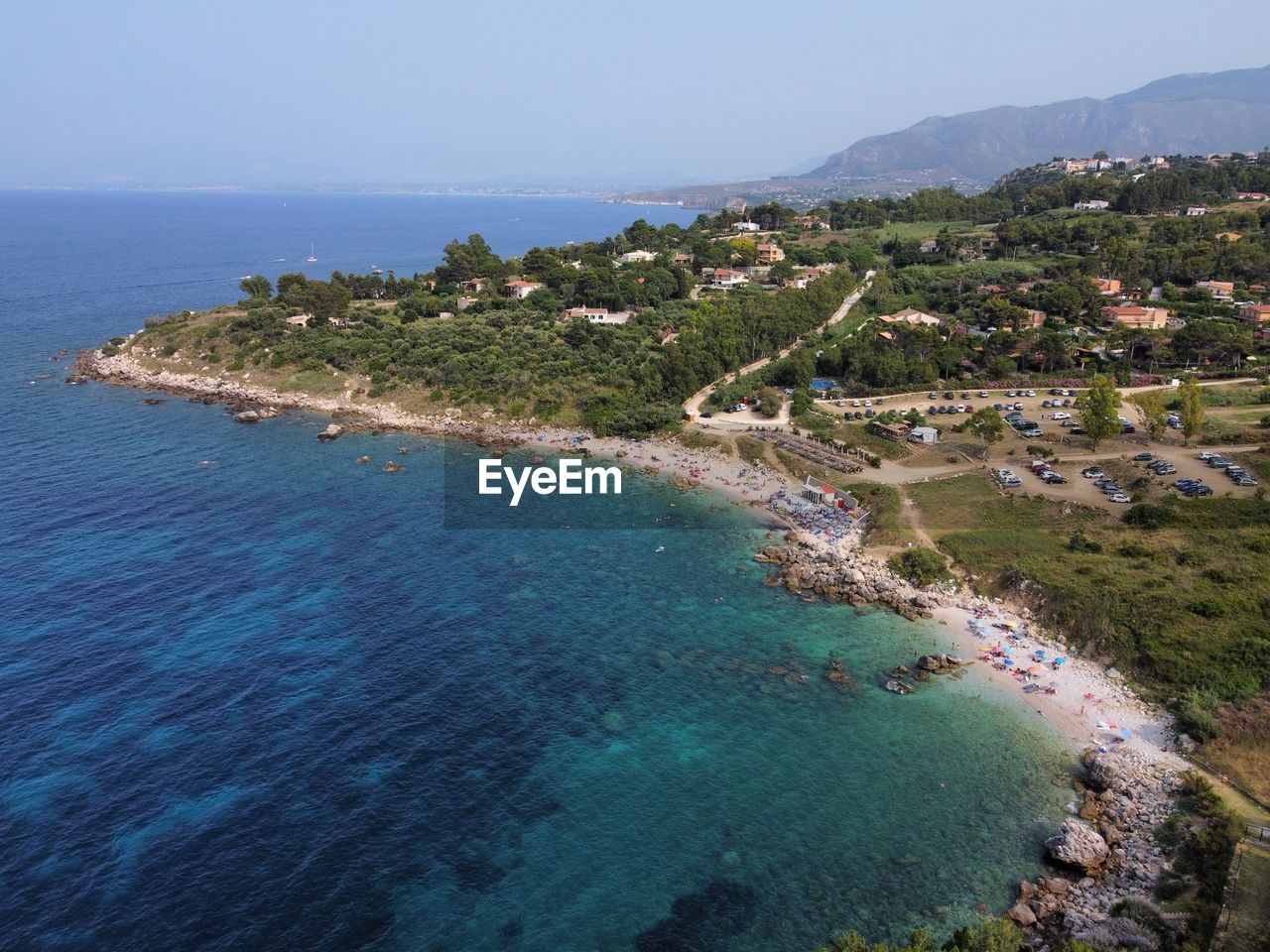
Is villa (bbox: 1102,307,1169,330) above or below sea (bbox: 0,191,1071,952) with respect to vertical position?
above

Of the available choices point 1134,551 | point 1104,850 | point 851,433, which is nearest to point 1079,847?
point 1104,850

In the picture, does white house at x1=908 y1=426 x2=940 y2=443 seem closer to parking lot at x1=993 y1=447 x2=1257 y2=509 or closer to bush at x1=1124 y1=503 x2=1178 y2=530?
parking lot at x1=993 y1=447 x2=1257 y2=509

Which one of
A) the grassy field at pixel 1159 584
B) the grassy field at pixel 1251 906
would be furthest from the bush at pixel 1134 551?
the grassy field at pixel 1251 906

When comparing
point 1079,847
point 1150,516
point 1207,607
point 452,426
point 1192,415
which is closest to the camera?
point 1079,847

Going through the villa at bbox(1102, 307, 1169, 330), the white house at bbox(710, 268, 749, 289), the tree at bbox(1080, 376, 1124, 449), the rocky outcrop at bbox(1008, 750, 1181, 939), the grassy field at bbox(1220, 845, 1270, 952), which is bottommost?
the rocky outcrop at bbox(1008, 750, 1181, 939)

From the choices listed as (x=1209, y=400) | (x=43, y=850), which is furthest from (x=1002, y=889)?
(x=1209, y=400)

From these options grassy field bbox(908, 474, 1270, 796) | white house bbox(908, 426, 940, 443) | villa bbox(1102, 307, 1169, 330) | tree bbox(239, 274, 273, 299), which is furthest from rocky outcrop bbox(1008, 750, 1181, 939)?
tree bbox(239, 274, 273, 299)

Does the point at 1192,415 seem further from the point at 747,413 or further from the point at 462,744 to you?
the point at 462,744

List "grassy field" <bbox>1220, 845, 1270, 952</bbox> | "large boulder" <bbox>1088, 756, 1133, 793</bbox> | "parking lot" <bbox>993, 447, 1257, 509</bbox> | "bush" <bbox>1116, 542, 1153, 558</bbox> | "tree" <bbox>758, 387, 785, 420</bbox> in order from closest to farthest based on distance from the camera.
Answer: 1. "grassy field" <bbox>1220, 845, 1270, 952</bbox>
2. "large boulder" <bbox>1088, 756, 1133, 793</bbox>
3. "bush" <bbox>1116, 542, 1153, 558</bbox>
4. "parking lot" <bbox>993, 447, 1257, 509</bbox>
5. "tree" <bbox>758, 387, 785, 420</bbox>
